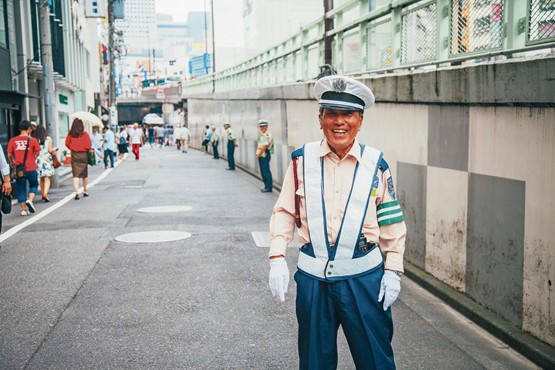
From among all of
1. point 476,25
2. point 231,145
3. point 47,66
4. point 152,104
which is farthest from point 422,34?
point 152,104

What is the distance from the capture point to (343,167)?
3.25m

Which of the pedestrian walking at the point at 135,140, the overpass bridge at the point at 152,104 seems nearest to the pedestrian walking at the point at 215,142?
the pedestrian walking at the point at 135,140

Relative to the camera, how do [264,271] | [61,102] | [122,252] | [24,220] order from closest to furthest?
1. [264,271]
2. [122,252]
3. [24,220]
4. [61,102]

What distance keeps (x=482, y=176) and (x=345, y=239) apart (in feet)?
9.72

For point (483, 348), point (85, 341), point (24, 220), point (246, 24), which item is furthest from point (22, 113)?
point (246, 24)

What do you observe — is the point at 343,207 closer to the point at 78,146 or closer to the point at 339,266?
the point at 339,266

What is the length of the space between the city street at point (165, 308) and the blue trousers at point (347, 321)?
137 centimetres

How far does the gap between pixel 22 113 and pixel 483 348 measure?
17607mm

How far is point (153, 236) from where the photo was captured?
31.8ft

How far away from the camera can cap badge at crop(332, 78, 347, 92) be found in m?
3.21

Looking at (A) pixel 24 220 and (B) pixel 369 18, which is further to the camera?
(A) pixel 24 220

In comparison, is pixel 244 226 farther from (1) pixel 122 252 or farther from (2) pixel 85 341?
(2) pixel 85 341

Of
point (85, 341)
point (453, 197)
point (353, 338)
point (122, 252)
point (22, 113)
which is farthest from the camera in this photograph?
point (22, 113)

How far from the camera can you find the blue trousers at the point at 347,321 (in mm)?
3180
